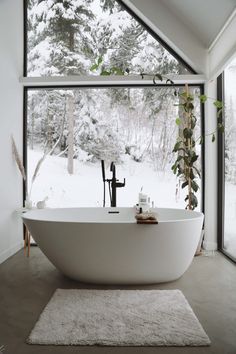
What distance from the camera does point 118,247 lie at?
2799mm

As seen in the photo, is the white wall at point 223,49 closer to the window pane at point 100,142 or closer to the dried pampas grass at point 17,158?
the window pane at point 100,142

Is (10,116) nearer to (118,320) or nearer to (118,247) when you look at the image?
(118,247)

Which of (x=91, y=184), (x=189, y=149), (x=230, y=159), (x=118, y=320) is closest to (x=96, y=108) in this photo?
(x=91, y=184)

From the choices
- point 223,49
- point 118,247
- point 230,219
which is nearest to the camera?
point 118,247

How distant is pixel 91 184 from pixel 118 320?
2.56 m

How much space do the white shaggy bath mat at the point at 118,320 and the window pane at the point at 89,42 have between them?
3.02 meters

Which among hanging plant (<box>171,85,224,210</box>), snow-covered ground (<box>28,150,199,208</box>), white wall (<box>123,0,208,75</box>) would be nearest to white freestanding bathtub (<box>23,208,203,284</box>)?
hanging plant (<box>171,85,224,210</box>)

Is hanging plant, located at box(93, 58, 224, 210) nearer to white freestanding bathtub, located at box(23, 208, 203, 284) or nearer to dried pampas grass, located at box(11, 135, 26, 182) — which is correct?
white freestanding bathtub, located at box(23, 208, 203, 284)

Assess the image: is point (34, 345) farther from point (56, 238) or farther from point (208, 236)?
point (208, 236)

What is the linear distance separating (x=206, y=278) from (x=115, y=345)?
60.0 inches

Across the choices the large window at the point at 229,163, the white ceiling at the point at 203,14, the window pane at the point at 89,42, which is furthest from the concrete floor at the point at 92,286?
the white ceiling at the point at 203,14

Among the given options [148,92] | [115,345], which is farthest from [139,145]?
[115,345]

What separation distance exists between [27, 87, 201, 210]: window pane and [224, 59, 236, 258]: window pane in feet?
2.00

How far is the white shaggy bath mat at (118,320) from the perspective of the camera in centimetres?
199
